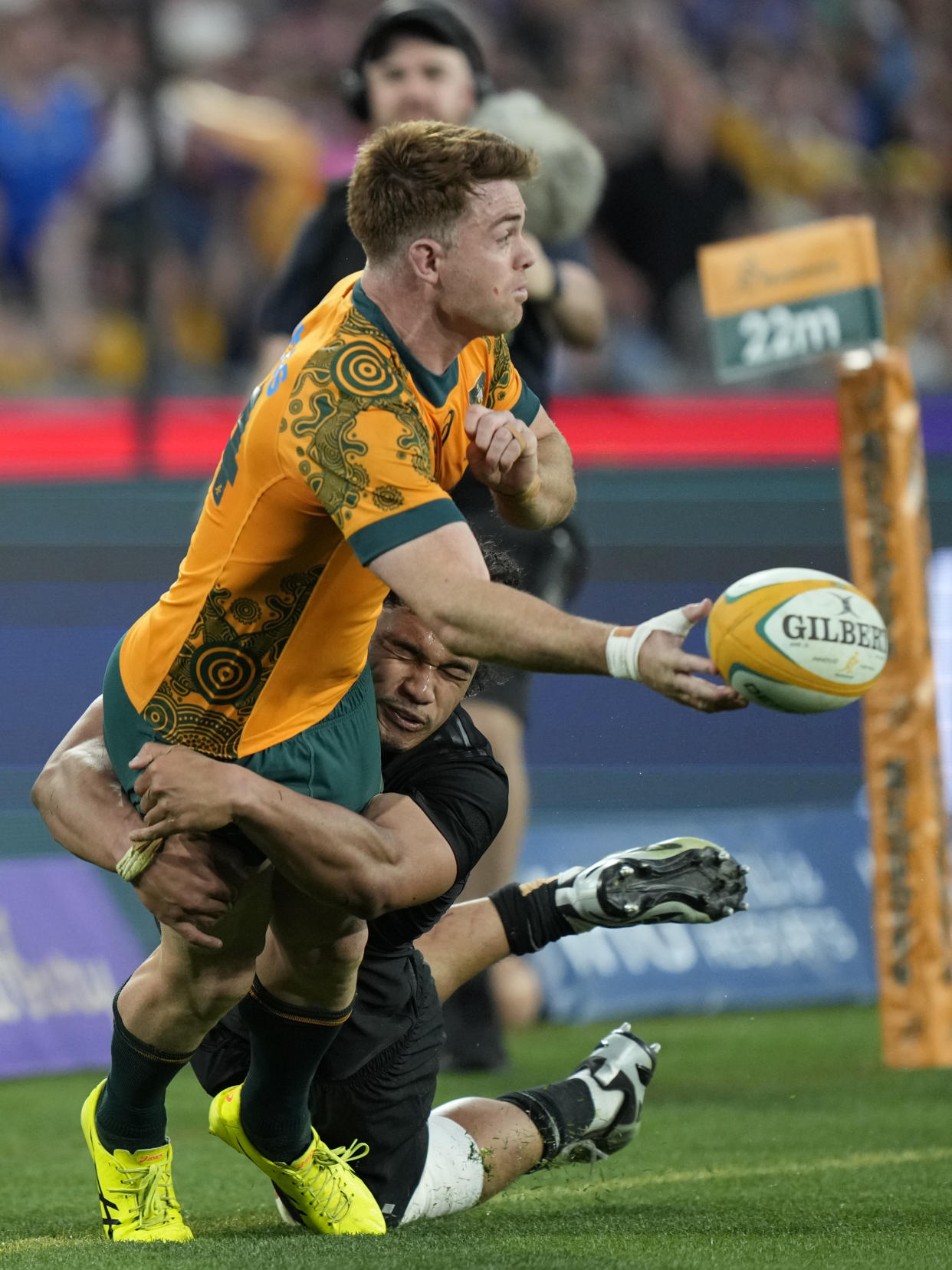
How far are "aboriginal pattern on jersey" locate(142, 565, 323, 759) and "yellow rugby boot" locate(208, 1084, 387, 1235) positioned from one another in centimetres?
68

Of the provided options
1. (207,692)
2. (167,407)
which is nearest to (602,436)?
(167,407)

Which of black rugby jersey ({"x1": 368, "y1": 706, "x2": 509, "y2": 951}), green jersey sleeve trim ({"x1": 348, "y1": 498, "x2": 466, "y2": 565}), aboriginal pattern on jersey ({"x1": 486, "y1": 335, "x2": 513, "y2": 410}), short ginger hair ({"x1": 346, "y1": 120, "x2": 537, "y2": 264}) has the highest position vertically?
short ginger hair ({"x1": 346, "y1": 120, "x2": 537, "y2": 264})

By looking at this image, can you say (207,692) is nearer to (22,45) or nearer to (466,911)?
(466,911)

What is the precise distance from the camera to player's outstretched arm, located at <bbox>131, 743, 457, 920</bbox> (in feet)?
9.73

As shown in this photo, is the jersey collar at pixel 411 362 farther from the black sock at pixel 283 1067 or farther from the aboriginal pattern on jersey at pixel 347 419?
the black sock at pixel 283 1067

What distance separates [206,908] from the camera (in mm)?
3016

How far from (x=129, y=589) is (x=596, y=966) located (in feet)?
6.49

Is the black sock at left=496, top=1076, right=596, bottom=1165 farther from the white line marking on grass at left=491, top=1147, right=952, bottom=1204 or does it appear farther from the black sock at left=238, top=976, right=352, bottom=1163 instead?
the black sock at left=238, top=976, right=352, bottom=1163

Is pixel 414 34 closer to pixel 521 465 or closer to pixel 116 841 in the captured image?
pixel 521 465

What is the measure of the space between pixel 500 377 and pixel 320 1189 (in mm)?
1434

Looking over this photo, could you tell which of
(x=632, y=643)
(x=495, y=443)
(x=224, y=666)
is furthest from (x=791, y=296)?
(x=632, y=643)

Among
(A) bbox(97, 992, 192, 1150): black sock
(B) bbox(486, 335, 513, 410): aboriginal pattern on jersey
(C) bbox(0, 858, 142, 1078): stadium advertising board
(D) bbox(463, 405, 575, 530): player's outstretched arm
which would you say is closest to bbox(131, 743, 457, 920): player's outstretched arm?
(A) bbox(97, 992, 192, 1150): black sock

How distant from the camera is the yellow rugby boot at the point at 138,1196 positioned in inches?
123

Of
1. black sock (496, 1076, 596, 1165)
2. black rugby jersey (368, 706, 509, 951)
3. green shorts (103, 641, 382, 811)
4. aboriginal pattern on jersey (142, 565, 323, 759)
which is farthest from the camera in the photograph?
black sock (496, 1076, 596, 1165)
